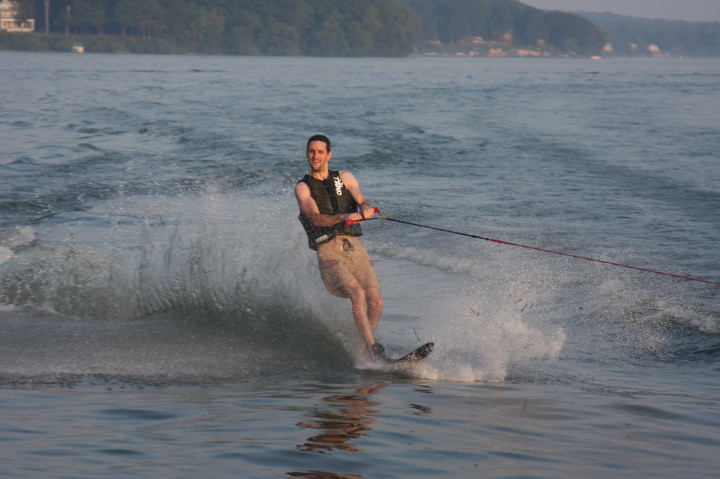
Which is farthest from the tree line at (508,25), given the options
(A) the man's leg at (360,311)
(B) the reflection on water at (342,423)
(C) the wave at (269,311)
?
(B) the reflection on water at (342,423)

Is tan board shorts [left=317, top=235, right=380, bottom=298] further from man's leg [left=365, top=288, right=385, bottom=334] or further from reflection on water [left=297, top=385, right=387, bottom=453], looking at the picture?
reflection on water [left=297, top=385, right=387, bottom=453]

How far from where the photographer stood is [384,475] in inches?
164

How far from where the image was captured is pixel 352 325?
23.5 feet

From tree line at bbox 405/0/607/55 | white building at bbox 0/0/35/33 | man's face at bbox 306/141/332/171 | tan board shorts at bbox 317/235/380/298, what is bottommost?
tan board shorts at bbox 317/235/380/298

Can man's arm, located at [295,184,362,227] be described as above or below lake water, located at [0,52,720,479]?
above

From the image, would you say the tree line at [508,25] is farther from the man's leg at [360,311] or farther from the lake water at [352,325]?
the man's leg at [360,311]

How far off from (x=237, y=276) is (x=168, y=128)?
627 inches

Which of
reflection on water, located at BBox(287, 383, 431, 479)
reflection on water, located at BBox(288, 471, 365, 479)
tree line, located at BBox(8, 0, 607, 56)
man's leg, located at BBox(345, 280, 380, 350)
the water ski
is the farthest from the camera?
tree line, located at BBox(8, 0, 607, 56)

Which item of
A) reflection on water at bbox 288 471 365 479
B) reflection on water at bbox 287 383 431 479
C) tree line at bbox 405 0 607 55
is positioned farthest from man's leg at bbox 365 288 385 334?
tree line at bbox 405 0 607 55

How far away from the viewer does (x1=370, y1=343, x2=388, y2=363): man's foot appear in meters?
6.34

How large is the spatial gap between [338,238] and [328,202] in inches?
11.0

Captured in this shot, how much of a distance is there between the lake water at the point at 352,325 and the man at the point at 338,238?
44 cm

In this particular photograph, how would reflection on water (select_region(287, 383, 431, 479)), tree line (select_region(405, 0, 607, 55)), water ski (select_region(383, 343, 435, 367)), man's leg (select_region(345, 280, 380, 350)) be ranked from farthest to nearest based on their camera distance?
tree line (select_region(405, 0, 607, 55))
man's leg (select_region(345, 280, 380, 350))
water ski (select_region(383, 343, 435, 367))
reflection on water (select_region(287, 383, 431, 479))

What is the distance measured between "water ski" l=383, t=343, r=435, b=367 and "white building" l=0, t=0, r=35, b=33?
407 feet
